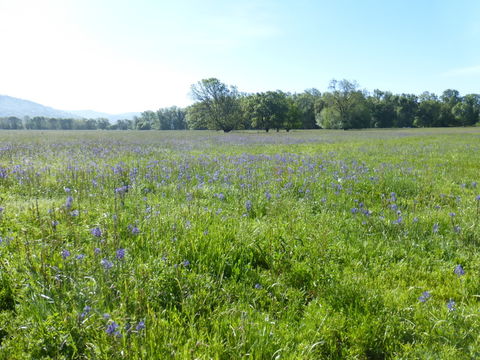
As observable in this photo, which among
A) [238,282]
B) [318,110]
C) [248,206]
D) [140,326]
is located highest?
[318,110]

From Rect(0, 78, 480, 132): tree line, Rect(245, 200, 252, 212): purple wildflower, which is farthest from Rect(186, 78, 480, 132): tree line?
Rect(245, 200, 252, 212): purple wildflower

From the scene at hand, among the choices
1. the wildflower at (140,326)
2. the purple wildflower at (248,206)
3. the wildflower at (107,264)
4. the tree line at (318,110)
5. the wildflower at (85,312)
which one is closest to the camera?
the wildflower at (140,326)

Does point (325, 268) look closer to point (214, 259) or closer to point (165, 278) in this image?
point (214, 259)

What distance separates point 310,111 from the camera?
299ft

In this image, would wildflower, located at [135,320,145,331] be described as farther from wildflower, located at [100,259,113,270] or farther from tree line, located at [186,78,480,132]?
tree line, located at [186,78,480,132]

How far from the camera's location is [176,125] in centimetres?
12100

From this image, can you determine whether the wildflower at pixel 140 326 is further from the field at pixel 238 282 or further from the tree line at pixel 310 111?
the tree line at pixel 310 111

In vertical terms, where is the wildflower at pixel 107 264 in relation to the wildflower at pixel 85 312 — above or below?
above

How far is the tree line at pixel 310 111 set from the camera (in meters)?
61.2

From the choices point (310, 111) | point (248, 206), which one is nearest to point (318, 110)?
point (310, 111)

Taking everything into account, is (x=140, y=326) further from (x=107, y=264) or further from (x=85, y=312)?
(x=107, y=264)

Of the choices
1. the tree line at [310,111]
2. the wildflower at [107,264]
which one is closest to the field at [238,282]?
the wildflower at [107,264]

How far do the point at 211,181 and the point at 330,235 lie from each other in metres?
Result: 3.78

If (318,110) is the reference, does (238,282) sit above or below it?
below
